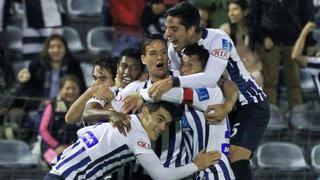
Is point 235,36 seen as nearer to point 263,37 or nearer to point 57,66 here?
point 263,37

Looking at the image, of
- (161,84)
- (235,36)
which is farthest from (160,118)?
(235,36)

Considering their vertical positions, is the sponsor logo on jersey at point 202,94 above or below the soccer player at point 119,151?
above

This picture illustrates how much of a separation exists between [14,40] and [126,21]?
4.57 feet

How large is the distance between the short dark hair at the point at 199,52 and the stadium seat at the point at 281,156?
329cm

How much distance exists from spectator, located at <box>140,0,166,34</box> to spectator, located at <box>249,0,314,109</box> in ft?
2.83

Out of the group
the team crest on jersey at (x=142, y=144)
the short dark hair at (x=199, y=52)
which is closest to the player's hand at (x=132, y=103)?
the team crest on jersey at (x=142, y=144)

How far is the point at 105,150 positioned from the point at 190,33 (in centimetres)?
96

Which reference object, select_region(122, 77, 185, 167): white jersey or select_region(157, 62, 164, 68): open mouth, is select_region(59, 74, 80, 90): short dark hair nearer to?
select_region(122, 77, 185, 167): white jersey

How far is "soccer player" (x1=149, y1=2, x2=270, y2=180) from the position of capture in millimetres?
7684

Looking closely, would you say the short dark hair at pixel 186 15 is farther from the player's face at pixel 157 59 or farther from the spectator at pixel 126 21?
the spectator at pixel 126 21

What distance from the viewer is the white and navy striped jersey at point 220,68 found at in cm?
768

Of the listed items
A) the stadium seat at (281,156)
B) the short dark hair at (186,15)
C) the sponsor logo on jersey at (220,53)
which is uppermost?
the short dark hair at (186,15)

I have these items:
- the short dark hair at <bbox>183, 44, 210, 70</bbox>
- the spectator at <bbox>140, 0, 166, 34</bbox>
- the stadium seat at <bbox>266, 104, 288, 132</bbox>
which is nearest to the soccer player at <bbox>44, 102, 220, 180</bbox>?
the short dark hair at <bbox>183, 44, 210, 70</bbox>

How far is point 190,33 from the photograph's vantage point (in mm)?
7863
